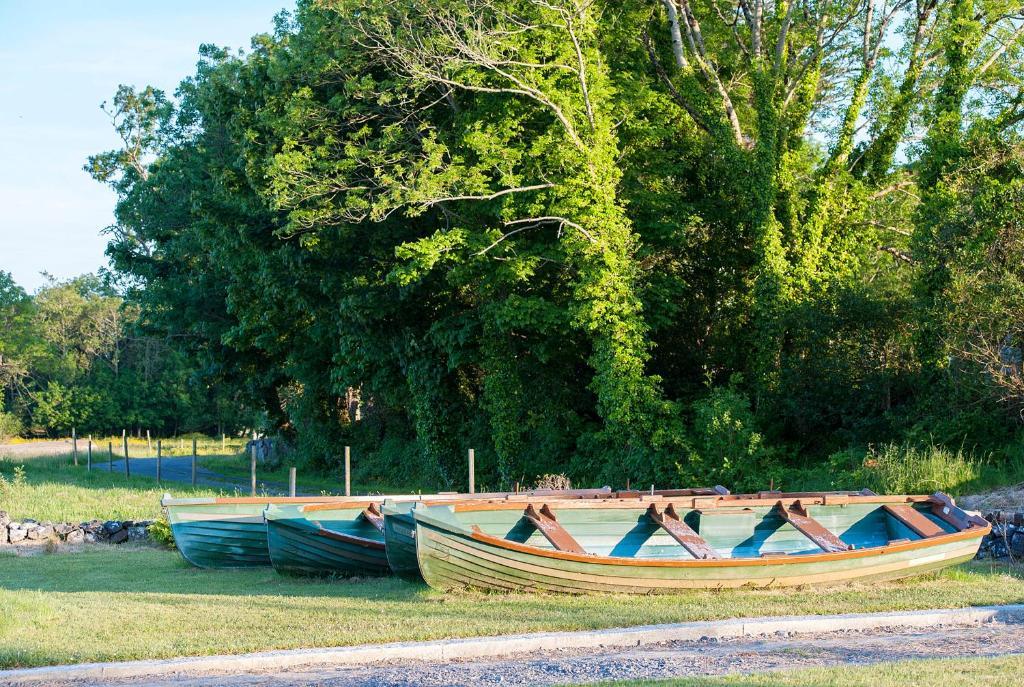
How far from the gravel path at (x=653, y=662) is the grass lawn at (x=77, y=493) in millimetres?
13057

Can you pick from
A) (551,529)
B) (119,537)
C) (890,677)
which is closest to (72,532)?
(119,537)

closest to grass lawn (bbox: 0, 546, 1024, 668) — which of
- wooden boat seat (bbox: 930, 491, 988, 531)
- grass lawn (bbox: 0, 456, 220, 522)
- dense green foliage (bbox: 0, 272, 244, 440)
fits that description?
wooden boat seat (bbox: 930, 491, 988, 531)

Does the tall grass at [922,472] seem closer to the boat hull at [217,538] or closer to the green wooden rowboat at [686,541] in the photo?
the green wooden rowboat at [686,541]

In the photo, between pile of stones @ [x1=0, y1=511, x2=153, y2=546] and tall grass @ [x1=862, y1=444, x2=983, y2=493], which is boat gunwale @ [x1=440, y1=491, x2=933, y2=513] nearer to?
tall grass @ [x1=862, y1=444, x2=983, y2=493]

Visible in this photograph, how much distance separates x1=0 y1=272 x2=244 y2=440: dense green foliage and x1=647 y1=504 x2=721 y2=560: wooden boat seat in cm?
5158

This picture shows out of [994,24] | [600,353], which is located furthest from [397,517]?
[994,24]

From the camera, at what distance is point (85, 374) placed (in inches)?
2931

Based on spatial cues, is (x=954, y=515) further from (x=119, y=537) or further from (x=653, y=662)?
(x=119, y=537)

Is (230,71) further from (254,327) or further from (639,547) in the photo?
(639,547)

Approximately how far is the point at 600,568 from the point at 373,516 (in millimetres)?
4364

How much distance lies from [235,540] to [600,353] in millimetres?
11668

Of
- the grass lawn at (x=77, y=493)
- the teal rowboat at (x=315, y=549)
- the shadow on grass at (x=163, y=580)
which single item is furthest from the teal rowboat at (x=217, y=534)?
the grass lawn at (x=77, y=493)

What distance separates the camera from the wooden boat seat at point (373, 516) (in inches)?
580

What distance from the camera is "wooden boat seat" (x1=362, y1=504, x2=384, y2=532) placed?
14734 millimetres
